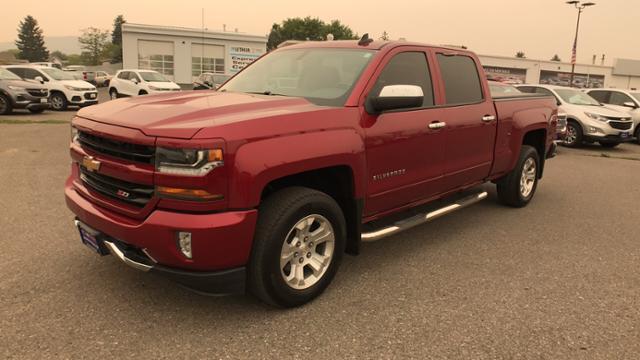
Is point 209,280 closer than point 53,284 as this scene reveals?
Yes

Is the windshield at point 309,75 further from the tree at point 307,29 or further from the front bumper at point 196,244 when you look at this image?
the tree at point 307,29

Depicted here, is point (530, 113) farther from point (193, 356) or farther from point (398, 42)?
point (193, 356)

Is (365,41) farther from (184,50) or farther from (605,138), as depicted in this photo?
(184,50)

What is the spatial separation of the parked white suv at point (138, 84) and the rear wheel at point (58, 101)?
4071 mm

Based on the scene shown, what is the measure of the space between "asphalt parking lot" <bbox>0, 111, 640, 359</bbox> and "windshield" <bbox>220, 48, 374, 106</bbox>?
1.50 metres

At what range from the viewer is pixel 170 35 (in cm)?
4291

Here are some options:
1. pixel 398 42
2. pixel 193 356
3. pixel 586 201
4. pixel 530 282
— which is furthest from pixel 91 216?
pixel 586 201

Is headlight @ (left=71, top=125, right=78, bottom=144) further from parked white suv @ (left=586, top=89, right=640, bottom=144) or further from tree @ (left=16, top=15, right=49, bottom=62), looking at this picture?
tree @ (left=16, top=15, right=49, bottom=62)

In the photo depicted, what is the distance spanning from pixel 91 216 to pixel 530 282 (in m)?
3.37

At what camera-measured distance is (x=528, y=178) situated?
6559 millimetres

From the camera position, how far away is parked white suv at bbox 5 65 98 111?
18875 millimetres

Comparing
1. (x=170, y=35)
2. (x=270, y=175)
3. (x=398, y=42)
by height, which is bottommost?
(x=270, y=175)

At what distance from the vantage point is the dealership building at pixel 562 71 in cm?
6819

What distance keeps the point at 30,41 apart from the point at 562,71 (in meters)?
118
